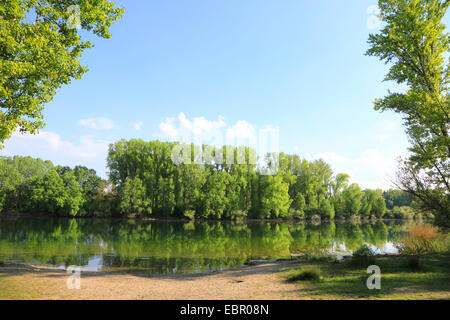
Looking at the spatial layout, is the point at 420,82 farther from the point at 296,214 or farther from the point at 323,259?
the point at 296,214

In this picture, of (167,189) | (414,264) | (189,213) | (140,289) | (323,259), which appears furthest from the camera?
(167,189)

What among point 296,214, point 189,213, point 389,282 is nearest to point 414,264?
point 389,282

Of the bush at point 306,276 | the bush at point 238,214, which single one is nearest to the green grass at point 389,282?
the bush at point 306,276

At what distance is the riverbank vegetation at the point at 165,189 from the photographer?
67.8m

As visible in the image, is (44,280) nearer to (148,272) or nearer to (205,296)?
(148,272)

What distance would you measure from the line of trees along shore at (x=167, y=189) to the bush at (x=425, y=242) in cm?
5274

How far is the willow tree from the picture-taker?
33.7 ft

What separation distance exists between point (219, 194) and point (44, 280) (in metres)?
62.5

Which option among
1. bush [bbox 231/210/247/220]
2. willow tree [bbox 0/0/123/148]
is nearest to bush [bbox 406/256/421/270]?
willow tree [bbox 0/0/123/148]

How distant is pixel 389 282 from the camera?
31.0 ft

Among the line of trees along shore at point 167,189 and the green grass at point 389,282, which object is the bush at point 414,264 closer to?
the green grass at point 389,282

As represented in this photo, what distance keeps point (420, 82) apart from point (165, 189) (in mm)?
62213

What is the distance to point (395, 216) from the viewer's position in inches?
4021
